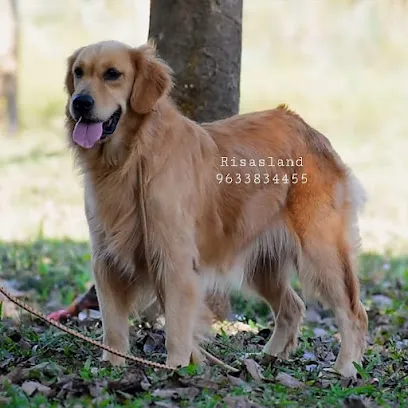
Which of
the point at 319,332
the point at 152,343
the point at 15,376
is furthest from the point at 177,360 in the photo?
the point at 319,332

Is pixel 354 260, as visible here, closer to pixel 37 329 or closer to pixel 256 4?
pixel 37 329

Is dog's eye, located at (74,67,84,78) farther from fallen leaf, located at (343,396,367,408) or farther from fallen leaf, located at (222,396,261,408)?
fallen leaf, located at (343,396,367,408)

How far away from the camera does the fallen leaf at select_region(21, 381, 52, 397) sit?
11.8ft

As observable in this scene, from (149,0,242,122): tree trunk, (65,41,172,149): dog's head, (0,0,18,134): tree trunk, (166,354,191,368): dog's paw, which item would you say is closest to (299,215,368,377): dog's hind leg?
(166,354,191,368): dog's paw

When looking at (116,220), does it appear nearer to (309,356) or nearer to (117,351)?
(117,351)

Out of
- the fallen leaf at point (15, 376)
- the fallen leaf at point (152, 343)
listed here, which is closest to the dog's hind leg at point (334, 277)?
the fallen leaf at point (152, 343)

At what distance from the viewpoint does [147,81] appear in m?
4.53

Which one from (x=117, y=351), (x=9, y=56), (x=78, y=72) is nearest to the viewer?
(x=117, y=351)

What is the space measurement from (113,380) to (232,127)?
6.08 feet

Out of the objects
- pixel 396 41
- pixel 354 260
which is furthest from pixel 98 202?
pixel 396 41

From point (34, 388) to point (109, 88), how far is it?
1.63 meters

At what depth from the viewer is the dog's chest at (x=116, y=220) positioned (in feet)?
14.6

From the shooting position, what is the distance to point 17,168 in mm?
15133

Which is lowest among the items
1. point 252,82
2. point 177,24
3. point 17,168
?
point 17,168
